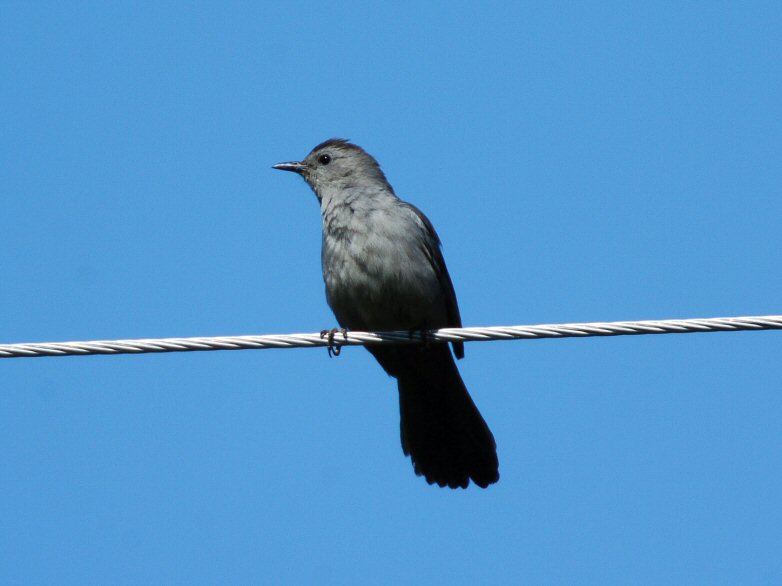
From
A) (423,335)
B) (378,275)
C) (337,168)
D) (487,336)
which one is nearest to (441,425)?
(378,275)

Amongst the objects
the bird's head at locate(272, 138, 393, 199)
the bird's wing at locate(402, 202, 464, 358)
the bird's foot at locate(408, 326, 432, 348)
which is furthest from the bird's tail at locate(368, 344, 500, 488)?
the bird's head at locate(272, 138, 393, 199)

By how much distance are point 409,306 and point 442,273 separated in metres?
0.64

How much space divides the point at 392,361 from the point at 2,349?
3121 mm

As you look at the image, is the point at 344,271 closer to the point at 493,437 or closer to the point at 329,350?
the point at 329,350

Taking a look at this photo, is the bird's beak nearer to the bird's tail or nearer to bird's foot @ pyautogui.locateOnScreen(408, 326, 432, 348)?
the bird's tail

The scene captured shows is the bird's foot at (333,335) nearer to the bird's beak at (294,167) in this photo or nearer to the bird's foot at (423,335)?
the bird's foot at (423,335)

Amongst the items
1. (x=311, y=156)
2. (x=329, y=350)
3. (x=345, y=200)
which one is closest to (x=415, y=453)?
(x=329, y=350)

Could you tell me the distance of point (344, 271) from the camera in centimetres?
753

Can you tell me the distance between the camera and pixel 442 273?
317 inches

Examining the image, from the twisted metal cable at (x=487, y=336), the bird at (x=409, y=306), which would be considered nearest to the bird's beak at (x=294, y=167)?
the bird at (x=409, y=306)

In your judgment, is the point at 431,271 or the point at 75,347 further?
the point at 431,271

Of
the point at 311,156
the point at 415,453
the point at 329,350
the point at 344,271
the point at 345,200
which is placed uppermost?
the point at 311,156

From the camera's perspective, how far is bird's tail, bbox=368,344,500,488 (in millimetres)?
7938

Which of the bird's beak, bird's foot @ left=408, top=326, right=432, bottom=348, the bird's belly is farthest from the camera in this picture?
the bird's beak
